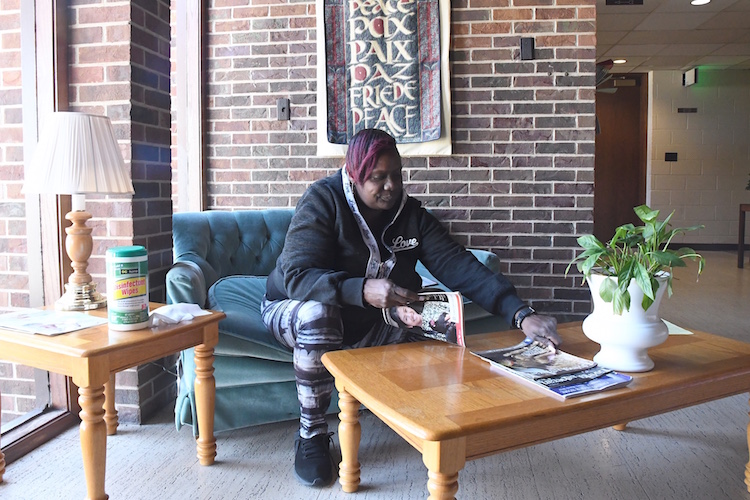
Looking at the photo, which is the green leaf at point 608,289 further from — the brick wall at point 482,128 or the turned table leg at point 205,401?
the brick wall at point 482,128

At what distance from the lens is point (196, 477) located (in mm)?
1819

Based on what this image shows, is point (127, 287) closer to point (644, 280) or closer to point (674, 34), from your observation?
point (644, 280)

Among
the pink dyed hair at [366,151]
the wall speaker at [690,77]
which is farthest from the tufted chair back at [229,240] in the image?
the wall speaker at [690,77]

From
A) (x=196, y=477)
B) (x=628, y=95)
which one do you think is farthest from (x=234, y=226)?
(x=628, y=95)

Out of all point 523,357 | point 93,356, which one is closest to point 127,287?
point 93,356

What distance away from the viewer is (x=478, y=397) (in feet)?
4.22

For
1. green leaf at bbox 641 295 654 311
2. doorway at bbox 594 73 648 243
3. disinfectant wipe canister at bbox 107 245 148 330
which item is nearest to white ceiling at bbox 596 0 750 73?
doorway at bbox 594 73 648 243

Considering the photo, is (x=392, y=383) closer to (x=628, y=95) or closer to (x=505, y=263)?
(x=505, y=263)

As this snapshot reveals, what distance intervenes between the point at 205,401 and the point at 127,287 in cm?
48

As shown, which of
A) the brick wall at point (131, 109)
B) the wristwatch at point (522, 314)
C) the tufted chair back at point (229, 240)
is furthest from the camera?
the tufted chair back at point (229, 240)

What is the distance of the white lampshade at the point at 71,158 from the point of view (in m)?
1.63

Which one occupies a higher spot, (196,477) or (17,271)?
(17,271)

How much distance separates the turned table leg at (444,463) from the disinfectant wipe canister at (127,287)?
→ 862 millimetres

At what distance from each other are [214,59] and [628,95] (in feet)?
21.5
